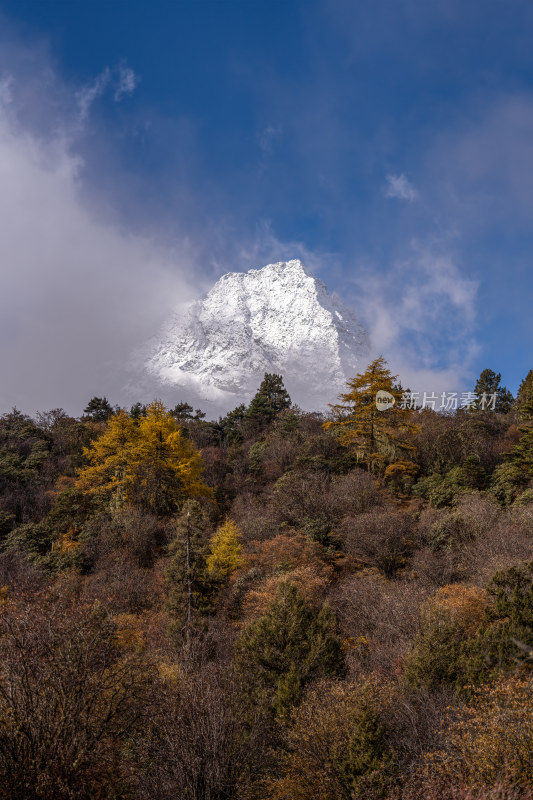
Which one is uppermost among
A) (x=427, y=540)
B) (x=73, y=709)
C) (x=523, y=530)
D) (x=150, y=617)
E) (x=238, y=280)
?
(x=238, y=280)

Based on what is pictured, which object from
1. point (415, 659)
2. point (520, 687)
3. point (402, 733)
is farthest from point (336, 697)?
point (520, 687)

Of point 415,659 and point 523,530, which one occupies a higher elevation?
point 523,530

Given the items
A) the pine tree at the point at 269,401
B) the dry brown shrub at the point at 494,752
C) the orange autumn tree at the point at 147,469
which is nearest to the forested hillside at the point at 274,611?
the dry brown shrub at the point at 494,752

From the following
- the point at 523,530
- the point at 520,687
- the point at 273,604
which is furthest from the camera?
the point at 523,530

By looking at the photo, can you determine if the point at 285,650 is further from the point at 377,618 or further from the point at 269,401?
the point at 269,401

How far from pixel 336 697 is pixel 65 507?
2579 cm

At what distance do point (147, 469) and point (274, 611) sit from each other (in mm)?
17378

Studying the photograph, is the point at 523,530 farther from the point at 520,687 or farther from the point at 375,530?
the point at 520,687

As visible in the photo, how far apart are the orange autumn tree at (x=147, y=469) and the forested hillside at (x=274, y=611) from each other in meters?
0.16

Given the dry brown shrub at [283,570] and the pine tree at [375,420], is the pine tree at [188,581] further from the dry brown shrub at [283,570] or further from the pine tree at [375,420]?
the pine tree at [375,420]

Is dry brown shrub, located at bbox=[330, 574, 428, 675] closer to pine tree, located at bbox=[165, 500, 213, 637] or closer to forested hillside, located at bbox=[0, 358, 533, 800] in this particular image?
forested hillside, located at bbox=[0, 358, 533, 800]

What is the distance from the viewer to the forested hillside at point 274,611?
708 cm

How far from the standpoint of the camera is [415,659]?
11188 mm

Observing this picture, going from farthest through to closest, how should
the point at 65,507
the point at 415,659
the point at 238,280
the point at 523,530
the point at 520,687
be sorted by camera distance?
the point at 238,280, the point at 65,507, the point at 523,530, the point at 415,659, the point at 520,687
